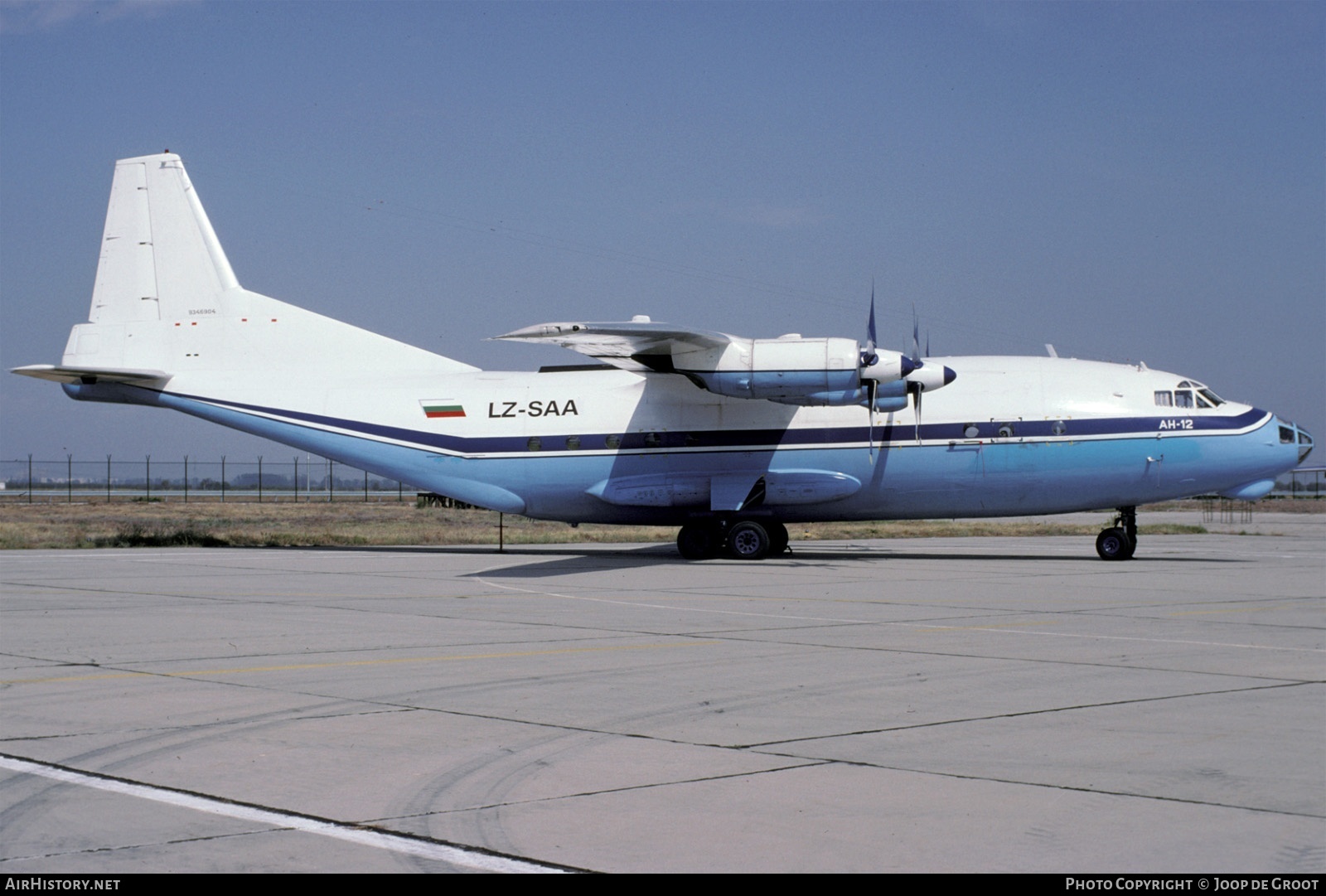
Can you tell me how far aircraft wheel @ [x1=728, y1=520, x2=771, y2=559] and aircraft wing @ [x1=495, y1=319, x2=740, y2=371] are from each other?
417cm

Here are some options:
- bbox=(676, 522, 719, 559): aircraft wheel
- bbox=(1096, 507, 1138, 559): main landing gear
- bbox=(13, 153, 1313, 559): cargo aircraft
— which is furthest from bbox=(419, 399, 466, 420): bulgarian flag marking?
bbox=(1096, 507, 1138, 559): main landing gear

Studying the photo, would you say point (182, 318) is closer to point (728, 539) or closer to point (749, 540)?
point (728, 539)

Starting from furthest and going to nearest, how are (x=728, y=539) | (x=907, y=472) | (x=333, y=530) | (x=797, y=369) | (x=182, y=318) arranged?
(x=333, y=530) → (x=182, y=318) → (x=728, y=539) → (x=907, y=472) → (x=797, y=369)

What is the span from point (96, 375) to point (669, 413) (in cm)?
1414

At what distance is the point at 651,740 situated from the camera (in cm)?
816

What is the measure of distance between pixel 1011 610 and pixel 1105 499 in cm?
1147

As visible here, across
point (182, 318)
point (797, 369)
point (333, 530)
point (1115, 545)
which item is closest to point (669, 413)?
point (797, 369)

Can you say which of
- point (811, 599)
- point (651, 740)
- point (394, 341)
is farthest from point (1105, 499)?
point (651, 740)

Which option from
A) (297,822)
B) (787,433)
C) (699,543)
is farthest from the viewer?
(699,543)

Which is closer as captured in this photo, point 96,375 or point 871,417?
point 871,417

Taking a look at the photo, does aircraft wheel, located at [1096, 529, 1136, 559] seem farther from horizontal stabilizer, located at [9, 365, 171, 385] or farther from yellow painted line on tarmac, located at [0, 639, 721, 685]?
horizontal stabilizer, located at [9, 365, 171, 385]

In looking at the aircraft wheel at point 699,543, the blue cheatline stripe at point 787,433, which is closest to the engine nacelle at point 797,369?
the blue cheatline stripe at point 787,433

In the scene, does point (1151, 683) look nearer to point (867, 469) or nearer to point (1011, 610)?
point (1011, 610)

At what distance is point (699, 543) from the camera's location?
93.6 ft
